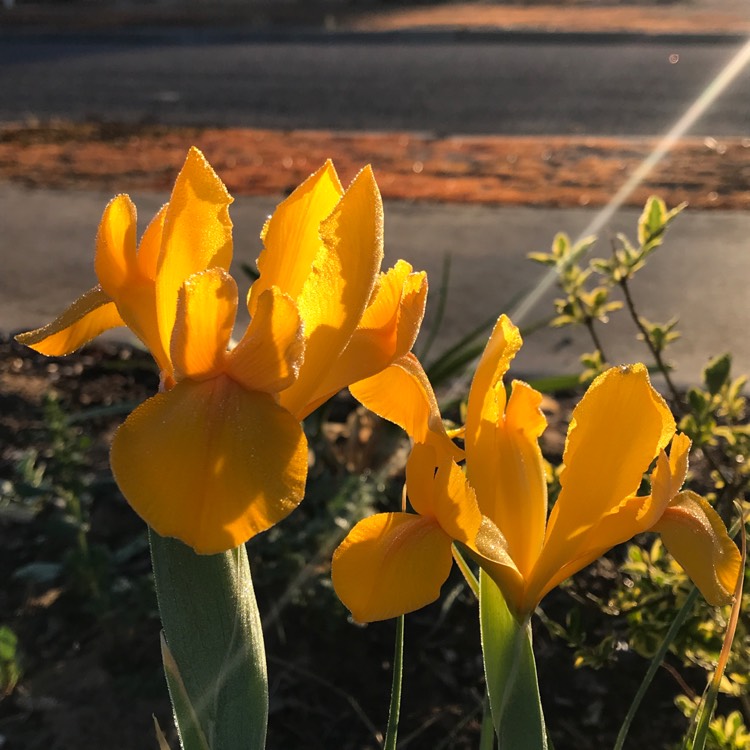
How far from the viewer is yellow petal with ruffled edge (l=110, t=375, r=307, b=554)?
0.66 metres

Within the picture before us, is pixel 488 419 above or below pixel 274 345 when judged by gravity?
below

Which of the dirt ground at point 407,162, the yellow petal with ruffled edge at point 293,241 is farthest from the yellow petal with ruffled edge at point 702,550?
the dirt ground at point 407,162

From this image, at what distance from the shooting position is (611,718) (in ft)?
5.98

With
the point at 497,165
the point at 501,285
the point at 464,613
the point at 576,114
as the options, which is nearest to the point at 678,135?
the point at 576,114

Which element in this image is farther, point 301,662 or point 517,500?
point 301,662

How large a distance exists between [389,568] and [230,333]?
0.76 ft

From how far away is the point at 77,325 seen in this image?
96 cm

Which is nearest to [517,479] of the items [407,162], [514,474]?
[514,474]

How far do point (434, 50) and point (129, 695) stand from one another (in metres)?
12.2

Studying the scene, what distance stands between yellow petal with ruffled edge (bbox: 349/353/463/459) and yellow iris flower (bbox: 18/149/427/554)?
0.04 metres

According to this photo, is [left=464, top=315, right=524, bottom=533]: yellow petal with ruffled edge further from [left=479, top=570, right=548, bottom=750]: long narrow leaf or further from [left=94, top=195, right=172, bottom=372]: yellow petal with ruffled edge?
[left=94, top=195, right=172, bottom=372]: yellow petal with ruffled edge

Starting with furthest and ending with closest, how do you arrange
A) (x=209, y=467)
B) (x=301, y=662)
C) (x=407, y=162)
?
(x=407, y=162)
(x=301, y=662)
(x=209, y=467)

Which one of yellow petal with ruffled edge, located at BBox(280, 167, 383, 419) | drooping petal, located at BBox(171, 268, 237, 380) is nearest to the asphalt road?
yellow petal with ruffled edge, located at BBox(280, 167, 383, 419)

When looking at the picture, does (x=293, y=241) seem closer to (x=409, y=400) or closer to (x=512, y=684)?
(x=409, y=400)
